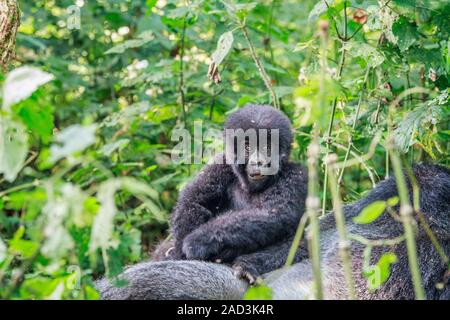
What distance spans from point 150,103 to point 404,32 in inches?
93.6

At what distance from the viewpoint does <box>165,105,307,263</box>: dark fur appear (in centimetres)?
321

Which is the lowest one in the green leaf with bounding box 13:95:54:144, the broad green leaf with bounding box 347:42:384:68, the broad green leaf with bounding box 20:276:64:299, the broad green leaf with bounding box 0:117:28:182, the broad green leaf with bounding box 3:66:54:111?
the broad green leaf with bounding box 20:276:64:299

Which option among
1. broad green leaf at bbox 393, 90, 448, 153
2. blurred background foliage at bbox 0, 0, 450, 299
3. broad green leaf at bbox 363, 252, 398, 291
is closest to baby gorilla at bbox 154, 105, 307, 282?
blurred background foliage at bbox 0, 0, 450, 299

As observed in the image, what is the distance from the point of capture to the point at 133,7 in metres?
6.15

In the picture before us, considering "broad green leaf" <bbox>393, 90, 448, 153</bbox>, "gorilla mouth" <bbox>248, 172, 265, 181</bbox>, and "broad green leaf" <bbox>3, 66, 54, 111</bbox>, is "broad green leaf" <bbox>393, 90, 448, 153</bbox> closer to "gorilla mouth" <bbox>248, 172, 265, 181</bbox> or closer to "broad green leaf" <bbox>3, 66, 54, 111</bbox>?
"gorilla mouth" <bbox>248, 172, 265, 181</bbox>

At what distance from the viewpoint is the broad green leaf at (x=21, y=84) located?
1.93 meters

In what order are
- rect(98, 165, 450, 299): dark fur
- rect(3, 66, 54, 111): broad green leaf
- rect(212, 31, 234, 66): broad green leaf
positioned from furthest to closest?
rect(212, 31, 234, 66): broad green leaf
rect(98, 165, 450, 299): dark fur
rect(3, 66, 54, 111): broad green leaf

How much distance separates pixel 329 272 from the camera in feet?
10.1

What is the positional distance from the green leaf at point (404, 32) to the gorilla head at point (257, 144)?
2.39 ft

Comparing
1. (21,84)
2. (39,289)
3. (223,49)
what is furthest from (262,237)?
(21,84)

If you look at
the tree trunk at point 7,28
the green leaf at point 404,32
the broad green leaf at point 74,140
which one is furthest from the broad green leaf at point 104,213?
the green leaf at point 404,32

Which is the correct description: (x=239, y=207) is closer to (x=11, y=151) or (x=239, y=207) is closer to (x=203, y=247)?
(x=203, y=247)

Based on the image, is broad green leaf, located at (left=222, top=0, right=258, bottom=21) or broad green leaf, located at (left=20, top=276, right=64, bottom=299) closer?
broad green leaf, located at (left=20, top=276, right=64, bottom=299)
